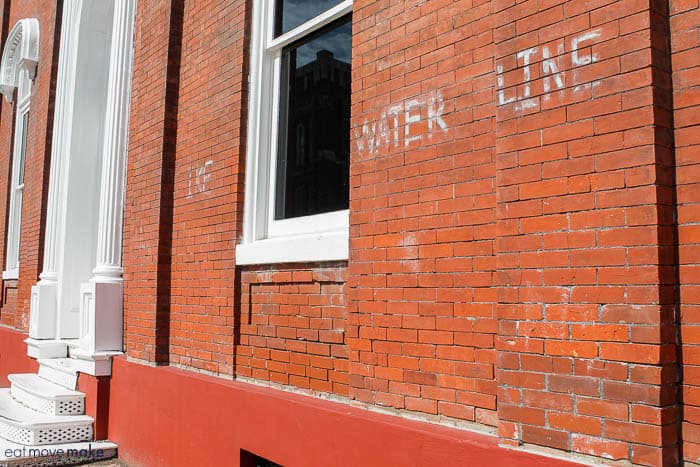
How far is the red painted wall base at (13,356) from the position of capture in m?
8.78

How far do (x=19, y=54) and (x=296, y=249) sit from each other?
31.6 ft

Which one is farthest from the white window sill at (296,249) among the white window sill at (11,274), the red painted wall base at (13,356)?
the white window sill at (11,274)

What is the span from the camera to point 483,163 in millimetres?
2857

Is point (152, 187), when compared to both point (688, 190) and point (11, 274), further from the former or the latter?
point (11, 274)

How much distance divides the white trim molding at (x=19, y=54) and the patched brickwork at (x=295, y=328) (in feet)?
24.9

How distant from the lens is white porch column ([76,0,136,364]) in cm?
625

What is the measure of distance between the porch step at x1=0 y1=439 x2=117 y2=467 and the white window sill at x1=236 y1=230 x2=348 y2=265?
272cm

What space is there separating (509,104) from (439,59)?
621mm

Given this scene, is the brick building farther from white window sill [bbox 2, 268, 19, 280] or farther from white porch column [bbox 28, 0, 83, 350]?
white window sill [bbox 2, 268, 19, 280]

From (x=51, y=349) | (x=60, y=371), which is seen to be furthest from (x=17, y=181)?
(x=60, y=371)

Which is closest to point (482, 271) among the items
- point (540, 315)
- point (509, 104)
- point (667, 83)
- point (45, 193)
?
point (540, 315)

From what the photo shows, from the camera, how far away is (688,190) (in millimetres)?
2223

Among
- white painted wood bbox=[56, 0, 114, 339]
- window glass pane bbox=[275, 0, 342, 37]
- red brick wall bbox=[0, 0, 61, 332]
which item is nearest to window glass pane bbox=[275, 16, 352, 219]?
window glass pane bbox=[275, 0, 342, 37]

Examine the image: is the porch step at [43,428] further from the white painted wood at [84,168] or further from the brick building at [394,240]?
the white painted wood at [84,168]
